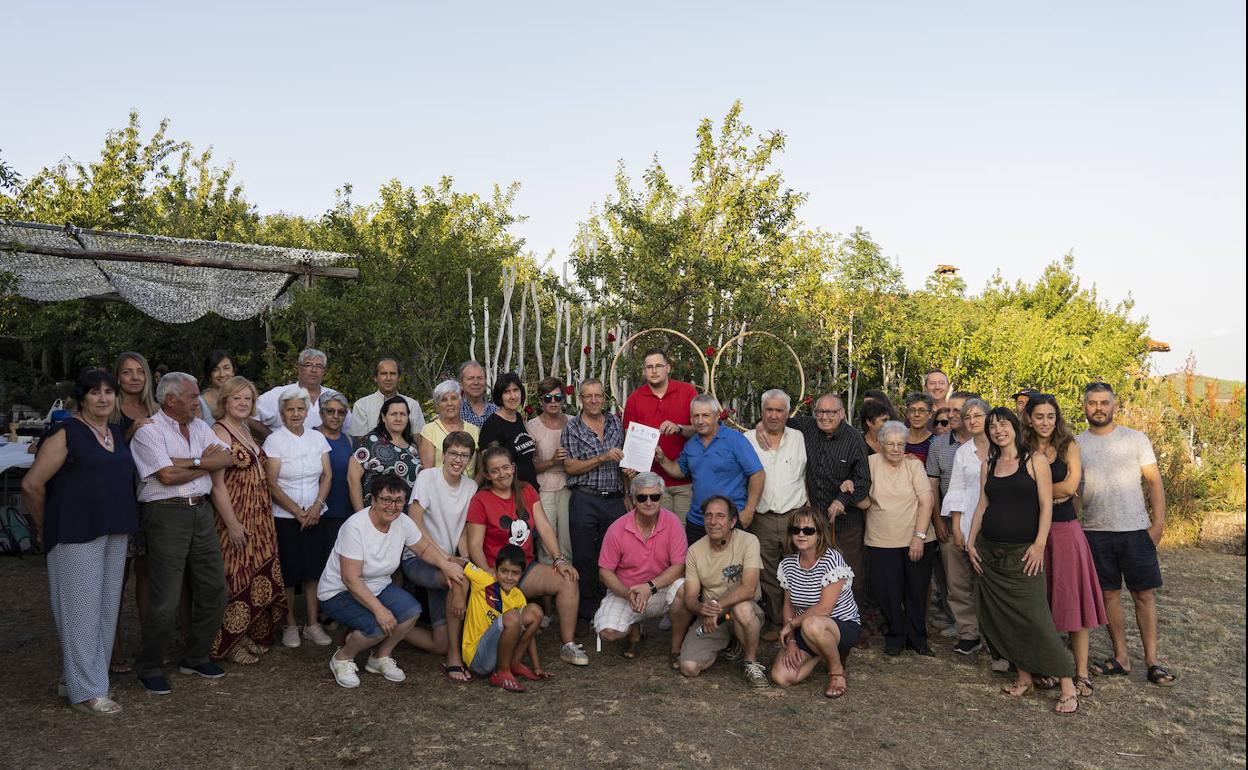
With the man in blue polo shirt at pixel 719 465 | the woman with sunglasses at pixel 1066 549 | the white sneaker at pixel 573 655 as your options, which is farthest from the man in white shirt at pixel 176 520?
the woman with sunglasses at pixel 1066 549

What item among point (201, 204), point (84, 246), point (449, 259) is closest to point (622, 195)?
point (449, 259)

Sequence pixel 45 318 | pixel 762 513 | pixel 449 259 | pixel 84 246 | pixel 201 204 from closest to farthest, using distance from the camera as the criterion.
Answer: pixel 762 513 < pixel 449 259 < pixel 84 246 < pixel 45 318 < pixel 201 204

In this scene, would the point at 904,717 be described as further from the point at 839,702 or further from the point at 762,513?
the point at 762,513

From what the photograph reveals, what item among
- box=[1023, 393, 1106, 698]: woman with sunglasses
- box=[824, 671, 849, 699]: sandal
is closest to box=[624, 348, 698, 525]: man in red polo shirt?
box=[824, 671, 849, 699]: sandal

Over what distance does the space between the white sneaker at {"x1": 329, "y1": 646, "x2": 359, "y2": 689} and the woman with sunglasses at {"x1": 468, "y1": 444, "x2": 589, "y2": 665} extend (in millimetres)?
834

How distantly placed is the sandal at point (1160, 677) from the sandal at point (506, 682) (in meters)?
3.44

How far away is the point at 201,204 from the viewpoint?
59.8 ft

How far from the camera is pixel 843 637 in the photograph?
500 centimetres

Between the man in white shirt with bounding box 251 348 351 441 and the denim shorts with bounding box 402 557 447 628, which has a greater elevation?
the man in white shirt with bounding box 251 348 351 441

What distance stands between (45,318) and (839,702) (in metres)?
12.3

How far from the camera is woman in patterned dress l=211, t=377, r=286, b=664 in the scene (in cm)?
507

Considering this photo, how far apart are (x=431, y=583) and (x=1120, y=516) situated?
150 inches

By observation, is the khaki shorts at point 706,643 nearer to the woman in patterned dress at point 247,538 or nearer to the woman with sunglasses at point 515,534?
the woman with sunglasses at point 515,534

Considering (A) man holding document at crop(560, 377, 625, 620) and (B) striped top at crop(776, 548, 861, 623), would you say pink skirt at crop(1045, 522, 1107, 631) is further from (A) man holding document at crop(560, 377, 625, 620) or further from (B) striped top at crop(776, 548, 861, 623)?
(A) man holding document at crop(560, 377, 625, 620)
